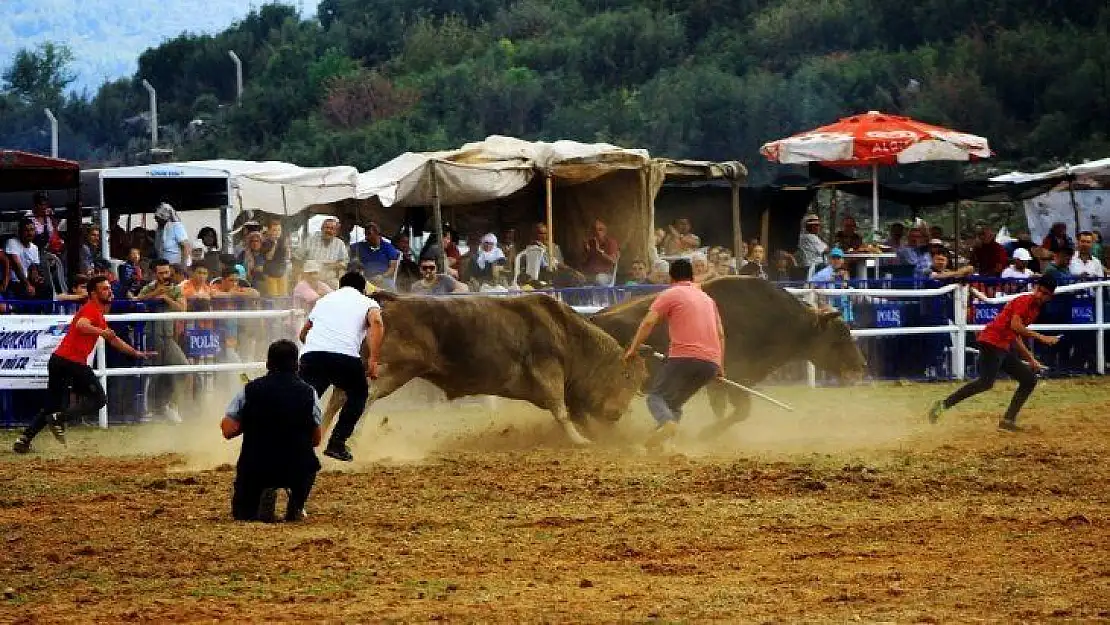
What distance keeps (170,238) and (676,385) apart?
9234 mm

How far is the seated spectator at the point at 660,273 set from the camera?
22.6m

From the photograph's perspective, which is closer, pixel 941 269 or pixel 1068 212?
pixel 941 269

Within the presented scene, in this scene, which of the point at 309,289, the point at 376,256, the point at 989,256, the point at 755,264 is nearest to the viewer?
the point at 309,289

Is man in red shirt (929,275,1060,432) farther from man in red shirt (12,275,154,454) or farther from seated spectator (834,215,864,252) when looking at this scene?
seated spectator (834,215,864,252)

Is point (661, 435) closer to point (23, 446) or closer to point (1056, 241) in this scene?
Result: point (23, 446)

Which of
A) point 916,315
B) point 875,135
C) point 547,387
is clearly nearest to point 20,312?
point 547,387

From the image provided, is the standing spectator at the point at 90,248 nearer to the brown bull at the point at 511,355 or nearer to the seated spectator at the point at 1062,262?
the brown bull at the point at 511,355

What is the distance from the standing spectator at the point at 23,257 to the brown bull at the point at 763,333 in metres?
6.14

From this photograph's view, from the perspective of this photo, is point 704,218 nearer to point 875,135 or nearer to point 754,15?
point 875,135

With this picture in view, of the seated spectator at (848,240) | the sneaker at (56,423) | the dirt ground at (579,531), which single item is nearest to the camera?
the dirt ground at (579,531)

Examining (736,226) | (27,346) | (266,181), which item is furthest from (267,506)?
(736,226)

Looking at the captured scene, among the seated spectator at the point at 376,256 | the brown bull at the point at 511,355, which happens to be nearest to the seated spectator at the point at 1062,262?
the seated spectator at the point at 376,256

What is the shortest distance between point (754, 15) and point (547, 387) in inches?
2211

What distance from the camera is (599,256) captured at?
24.0 m
